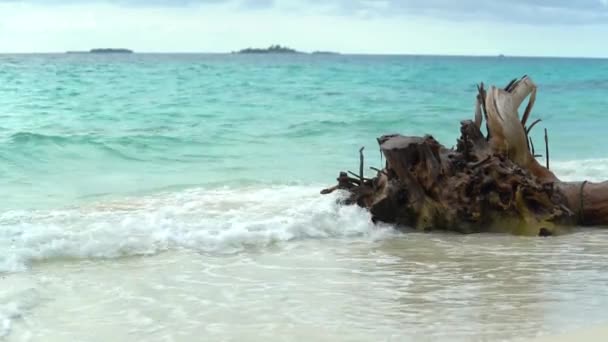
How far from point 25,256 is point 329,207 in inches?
111

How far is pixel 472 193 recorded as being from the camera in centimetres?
672

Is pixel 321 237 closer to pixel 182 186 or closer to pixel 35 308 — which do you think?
pixel 35 308

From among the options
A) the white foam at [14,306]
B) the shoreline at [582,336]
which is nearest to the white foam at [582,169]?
the shoreline at [582,336]

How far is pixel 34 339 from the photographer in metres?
4.24

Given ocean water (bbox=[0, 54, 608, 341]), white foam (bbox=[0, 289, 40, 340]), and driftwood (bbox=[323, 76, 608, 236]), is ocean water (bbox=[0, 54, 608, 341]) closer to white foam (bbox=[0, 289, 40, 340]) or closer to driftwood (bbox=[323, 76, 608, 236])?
white foam (bbox=[0, 289, 40, 340])

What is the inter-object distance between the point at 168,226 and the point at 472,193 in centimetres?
265

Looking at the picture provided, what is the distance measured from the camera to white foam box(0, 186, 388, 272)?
6.27 meters

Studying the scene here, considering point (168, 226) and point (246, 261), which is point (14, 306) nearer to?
point (246, 261)

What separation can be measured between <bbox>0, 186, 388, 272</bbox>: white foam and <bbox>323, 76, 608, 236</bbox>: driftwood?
420mm

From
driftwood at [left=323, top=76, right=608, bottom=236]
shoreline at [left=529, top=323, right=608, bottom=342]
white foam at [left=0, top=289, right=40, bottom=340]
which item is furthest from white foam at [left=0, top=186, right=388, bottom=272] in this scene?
shoreline at [left=529, top=323, right=608, bottom=342]

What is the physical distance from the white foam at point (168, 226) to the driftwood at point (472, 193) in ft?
1.38

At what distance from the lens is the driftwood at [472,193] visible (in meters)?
6.69

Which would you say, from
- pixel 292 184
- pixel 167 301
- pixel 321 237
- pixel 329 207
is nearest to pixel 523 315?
pixel 167 301

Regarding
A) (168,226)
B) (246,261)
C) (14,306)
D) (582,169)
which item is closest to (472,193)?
(246,261)
